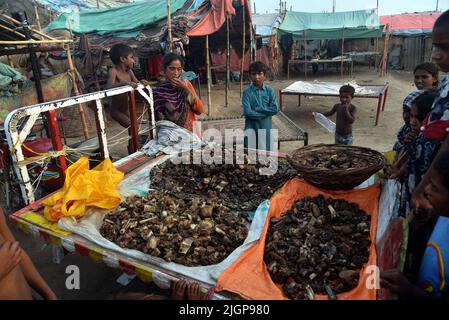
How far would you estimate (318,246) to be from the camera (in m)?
2.18

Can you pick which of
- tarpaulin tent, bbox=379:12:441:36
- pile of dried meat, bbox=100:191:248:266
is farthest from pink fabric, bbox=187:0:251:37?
tarpaulin tent, bbox=379:12:441:36

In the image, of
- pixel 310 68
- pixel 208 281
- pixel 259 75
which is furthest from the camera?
pixel 310 68

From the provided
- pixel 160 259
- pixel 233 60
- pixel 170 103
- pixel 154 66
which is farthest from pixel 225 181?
pixel 233 60

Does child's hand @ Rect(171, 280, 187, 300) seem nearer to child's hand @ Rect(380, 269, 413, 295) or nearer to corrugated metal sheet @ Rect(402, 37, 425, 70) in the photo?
child's hand @ Rect(380, 269, 413, 295)

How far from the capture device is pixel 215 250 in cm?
221

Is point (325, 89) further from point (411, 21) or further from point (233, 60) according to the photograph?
point (411, 21)

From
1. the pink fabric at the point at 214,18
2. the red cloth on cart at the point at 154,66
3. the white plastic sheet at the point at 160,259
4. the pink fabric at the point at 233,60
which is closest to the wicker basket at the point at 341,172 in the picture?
the white plastic sheet at the point at 160,259

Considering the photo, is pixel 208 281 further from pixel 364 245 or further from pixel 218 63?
pixel 218 63

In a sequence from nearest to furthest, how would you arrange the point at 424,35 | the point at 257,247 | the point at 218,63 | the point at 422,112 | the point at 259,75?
the point at 257,247
the point at 422,112
the point at 259,75
the point at 218,63
the point at 424,35

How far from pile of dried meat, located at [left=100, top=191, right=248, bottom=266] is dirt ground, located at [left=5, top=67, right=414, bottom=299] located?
2.61ft

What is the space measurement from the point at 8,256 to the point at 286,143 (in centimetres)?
656

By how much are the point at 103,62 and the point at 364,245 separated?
9.41 metres

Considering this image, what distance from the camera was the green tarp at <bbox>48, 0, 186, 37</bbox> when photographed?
9.76 metres
